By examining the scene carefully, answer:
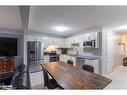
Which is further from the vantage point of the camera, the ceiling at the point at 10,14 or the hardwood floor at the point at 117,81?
the hardwood floor at the point at 117,81

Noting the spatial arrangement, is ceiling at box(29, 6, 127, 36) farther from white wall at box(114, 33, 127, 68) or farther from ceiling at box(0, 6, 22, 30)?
white wall at box(114, 33, 127, 68)

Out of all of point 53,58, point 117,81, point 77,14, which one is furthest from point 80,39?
point 77,14

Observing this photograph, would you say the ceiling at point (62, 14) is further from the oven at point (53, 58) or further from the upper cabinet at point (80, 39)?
the oven at point (53, 58)

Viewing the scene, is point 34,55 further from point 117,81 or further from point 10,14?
point 117,81

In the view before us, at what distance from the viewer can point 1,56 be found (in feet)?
16.9

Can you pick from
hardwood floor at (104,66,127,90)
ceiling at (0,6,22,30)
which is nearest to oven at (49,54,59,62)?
hardwood floor at (104,66,127,90)

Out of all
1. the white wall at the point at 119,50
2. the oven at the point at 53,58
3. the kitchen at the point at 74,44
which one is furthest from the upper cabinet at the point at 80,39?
the white wall at the point at 119,50

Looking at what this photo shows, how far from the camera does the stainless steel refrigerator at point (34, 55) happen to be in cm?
562

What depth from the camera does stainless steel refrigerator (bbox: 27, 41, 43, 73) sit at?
5.62 meters

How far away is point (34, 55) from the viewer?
227 inches

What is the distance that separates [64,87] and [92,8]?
195 centimetres

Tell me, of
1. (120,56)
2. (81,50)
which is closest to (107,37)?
(81,50)
